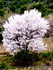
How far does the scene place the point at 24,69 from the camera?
46.0ft

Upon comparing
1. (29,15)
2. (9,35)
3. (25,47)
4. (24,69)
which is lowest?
(24,69)

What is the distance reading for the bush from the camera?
594 inches

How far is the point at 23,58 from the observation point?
49.6 feet

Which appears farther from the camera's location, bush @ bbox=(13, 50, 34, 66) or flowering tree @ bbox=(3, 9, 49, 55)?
bush @ bbox=(13, 50, 34, 66)

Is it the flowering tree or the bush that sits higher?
the flowering tree

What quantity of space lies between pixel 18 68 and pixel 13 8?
48.9 metres

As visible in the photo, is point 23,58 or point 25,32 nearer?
point 25,32

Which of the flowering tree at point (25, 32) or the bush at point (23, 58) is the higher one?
the flowering tree at point (25, 32)

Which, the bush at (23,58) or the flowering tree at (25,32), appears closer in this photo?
the flowering tree at (25,32)

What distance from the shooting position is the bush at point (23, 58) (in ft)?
49.5

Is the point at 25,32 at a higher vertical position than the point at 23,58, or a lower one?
higher

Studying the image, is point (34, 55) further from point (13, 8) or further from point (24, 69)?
point (13, 8)

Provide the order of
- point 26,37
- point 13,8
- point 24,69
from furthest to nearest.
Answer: point 13,8
point 26,37
point 24,69

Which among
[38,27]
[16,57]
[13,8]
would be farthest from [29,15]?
[13,8]
